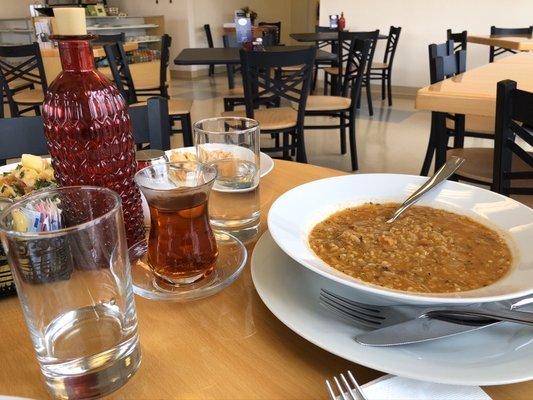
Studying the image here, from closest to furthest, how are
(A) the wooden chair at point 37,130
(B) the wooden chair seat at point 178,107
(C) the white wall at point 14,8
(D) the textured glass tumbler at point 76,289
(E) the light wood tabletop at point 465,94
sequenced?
1. (D) the textured glass tumbler at point 76,289
2. (A) the wooden chair at point 37,130
3. (E) the light wood tabletop at point 465,94
4. (B) the wooden chair seat at point 178,107
5. (C) the white wall at point 14,8

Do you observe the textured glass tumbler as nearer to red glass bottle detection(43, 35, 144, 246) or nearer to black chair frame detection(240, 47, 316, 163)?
red glass bottle detection(43, 35, 144, 246)

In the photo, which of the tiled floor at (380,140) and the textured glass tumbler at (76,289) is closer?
the textured glass tumbler at (76,289)

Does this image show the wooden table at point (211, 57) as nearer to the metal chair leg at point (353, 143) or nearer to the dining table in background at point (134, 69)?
the metal chair leg at point (353, 143)

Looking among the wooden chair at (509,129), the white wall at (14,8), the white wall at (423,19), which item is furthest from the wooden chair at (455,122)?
the white wall at (14,8)

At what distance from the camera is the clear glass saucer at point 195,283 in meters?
0.57

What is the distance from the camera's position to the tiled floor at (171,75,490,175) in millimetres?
3510

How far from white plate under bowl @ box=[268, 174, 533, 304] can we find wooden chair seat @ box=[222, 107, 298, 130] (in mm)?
1917

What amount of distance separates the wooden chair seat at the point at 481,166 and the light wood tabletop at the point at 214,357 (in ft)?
4.78

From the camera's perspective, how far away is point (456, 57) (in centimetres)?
265

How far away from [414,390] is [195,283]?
0.99 feet

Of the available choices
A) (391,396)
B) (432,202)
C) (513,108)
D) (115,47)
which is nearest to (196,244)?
(391,396)

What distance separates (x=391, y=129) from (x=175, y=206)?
423 cm

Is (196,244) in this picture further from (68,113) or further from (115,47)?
(115,47)

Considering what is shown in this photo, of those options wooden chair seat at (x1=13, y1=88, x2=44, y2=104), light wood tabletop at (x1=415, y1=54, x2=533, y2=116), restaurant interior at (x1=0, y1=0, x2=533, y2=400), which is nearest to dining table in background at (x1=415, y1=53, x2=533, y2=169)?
light wood tabletop at (x1=415, y1=54, x2=533, y2=116)
